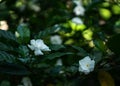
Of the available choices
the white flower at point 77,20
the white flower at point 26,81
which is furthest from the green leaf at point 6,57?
the white flower at point 77,20

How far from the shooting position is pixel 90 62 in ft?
5.56

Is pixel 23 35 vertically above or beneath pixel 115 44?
above

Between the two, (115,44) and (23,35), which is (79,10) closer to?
(23,35)

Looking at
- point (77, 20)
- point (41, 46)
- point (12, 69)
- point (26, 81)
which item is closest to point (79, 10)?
point (77, 20)

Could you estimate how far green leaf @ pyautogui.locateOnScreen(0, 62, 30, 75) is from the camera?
168cm

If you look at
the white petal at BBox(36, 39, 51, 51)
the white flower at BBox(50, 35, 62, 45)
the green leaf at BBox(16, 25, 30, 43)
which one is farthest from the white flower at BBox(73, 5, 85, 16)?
the white petal at BBox(36, 39, 51, 51)

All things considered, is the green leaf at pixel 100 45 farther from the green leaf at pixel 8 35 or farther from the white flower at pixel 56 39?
the white flower at pixel 56 39

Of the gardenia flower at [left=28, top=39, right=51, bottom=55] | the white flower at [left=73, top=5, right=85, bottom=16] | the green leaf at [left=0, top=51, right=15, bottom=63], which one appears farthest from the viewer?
the white flower at [left=73, top=5, right=85, bottom=16]

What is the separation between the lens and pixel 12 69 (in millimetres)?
1695

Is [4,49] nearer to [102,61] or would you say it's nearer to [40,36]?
[40,36]

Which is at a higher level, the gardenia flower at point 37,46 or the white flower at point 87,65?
the gardenia flower at point 37,46

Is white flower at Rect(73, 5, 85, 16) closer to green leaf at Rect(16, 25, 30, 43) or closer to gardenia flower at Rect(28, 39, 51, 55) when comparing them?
green leaf at Rect(16, 25, 30, 43)

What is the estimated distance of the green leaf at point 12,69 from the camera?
5.52 ft

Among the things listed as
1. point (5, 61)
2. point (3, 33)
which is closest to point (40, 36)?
point (3, 33)
